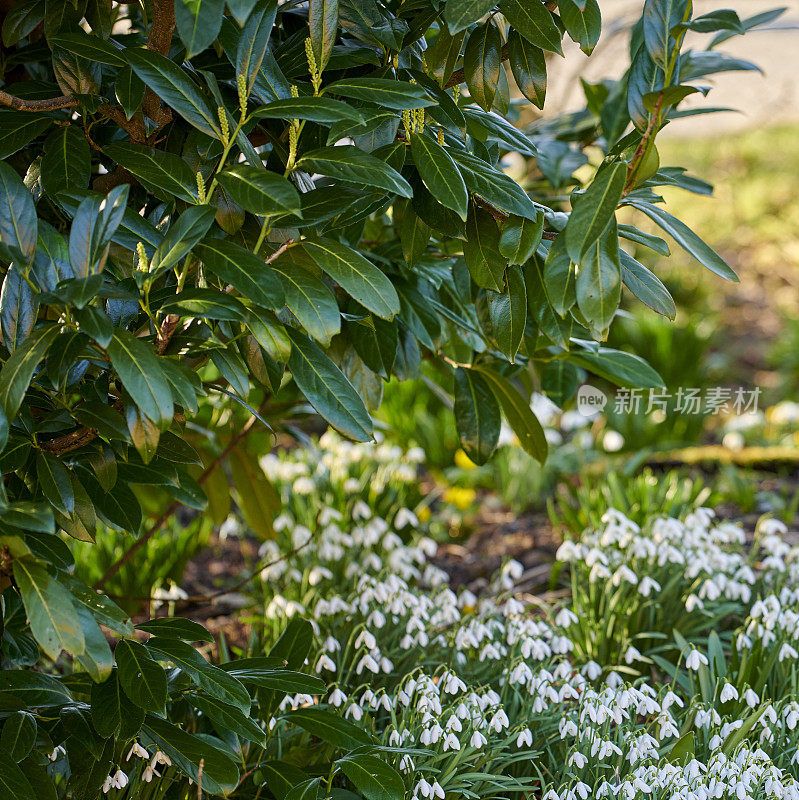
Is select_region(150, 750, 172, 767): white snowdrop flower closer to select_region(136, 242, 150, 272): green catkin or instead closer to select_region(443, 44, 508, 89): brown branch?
select_region(136, 242, 150, 272): green catkin

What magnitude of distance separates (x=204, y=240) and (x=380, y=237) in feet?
2.52

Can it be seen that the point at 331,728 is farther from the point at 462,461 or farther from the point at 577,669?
the point at 462,461

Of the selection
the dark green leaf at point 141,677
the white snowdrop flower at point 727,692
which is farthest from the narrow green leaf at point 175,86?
the white snowdrop flower at point 727,692

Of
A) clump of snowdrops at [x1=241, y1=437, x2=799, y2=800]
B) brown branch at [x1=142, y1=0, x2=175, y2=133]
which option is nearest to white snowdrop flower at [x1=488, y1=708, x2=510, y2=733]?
clump of snowdrops at [x1=241, y1=437, x2=799, y2=800]

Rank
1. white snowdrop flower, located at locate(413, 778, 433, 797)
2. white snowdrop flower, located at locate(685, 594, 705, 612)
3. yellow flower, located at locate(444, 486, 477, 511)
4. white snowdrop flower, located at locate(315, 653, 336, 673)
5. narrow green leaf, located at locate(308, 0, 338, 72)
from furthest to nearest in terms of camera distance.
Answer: yellow flower, located at locate(444, 486, 477, 511)
white snowdrop flower, located at locate(685, 594, 705, 612)
white snowdrop flower, located at locate(315, 653, 336, 673)
white snowdrop flower, located at locate(413, 778, 433, 797)
narrow green leaf, located at locate(308, 0, 338, 72)

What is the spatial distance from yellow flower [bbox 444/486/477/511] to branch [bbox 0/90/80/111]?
2.37 metres

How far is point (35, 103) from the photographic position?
118 cm

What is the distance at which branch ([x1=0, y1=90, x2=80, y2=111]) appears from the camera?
117 cm

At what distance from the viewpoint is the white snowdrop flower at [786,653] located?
175 centimetres

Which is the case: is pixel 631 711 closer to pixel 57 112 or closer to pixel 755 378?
pixel 57 112

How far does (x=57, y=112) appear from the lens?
1.24 m

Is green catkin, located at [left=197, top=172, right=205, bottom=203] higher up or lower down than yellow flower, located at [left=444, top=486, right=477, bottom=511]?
higher up

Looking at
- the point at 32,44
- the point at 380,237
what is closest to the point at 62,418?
the point at 32,44

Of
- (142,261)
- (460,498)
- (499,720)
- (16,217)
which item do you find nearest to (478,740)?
(499,720)
